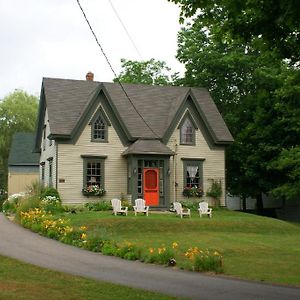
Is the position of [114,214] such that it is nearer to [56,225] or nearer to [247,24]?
[56,225]

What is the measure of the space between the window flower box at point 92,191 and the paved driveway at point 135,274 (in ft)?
36.6

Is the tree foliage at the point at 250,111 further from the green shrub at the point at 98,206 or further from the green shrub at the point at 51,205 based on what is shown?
the green shrub at the point at 51,205

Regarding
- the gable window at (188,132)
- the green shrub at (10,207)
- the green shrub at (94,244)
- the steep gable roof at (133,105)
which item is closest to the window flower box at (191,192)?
the gable window at (188,132)

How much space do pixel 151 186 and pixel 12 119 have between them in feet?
134

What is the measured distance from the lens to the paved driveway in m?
10.8

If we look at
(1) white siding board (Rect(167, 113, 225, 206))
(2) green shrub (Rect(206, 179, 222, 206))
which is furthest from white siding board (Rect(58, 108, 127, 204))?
(2) green shrub (Rect(206, 179, 222, 206))

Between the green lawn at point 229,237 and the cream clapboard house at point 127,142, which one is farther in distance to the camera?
the cream clapboard house at point 127,142

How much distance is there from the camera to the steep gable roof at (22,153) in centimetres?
5184

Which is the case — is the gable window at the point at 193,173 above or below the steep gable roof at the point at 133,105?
below

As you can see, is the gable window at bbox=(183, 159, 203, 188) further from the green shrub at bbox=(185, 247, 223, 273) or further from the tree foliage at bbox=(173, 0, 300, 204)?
the green shrub at bbox=(185, 247, 223, 273)

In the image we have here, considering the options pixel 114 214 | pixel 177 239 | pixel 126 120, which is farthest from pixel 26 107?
pixel 177 239

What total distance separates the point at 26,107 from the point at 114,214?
45073 mm

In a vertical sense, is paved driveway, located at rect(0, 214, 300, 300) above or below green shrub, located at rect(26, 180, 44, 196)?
below

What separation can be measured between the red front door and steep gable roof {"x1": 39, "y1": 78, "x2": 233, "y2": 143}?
213cm
